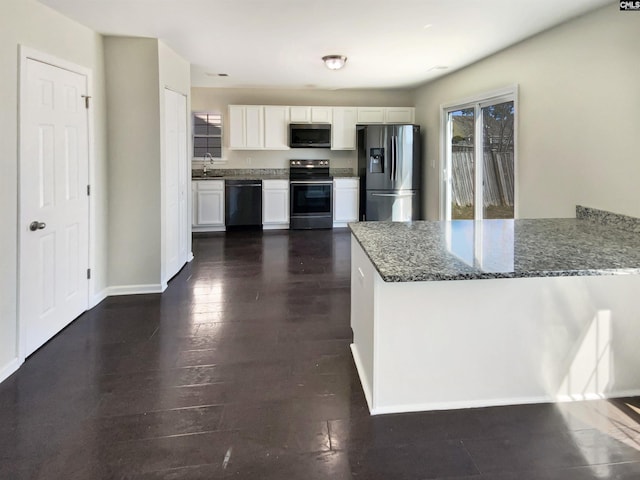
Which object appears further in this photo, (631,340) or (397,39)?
(397,39)

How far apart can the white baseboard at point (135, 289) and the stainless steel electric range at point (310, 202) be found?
11.8 feet

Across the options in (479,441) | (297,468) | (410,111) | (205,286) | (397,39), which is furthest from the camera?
(410,111)

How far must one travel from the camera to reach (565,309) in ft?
7.29

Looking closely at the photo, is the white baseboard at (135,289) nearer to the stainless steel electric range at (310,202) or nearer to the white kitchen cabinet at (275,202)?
the white kitchen cabinet at (275,202)

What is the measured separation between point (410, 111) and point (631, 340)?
609 centimetres

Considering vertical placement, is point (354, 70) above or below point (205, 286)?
above

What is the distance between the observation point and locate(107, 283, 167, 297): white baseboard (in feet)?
13.9

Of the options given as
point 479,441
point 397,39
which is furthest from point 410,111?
point 479,441

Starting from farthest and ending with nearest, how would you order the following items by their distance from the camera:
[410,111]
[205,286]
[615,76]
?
[410,111] → [205,286] → [615,76]

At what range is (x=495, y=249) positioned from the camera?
2.27 meters

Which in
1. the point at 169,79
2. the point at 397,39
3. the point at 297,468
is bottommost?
the point at 297,468

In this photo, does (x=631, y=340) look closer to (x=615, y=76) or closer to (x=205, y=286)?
(x=615, y=76)

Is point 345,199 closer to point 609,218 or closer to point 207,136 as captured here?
point 207,136

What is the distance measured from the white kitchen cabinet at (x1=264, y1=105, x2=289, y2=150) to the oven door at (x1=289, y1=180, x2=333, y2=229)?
0.74m
